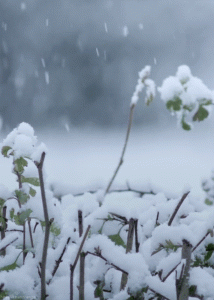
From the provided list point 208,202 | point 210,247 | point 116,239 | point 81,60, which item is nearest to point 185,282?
point 210,247

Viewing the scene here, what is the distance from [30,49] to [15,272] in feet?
102

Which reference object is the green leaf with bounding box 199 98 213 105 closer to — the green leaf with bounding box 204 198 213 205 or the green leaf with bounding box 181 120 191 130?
the green leaf with bounding box 181 120 191 130

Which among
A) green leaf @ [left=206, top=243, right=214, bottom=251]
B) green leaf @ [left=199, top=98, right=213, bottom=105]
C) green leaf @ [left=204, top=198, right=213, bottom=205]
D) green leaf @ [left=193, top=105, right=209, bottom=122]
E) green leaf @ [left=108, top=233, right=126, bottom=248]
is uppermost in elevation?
green leaf @ [left=204, top=198, right=213, bottom=205]

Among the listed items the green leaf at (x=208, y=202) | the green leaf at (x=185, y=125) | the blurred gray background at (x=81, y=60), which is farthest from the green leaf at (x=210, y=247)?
the blurred gray background at (x=81, y=60)

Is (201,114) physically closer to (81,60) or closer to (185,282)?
(185,282)

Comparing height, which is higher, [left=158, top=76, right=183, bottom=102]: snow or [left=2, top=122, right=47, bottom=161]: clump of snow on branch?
[left=158, top=76, right=183, bottom=102]: snow

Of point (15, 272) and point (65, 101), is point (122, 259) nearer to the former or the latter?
point (15, 272)

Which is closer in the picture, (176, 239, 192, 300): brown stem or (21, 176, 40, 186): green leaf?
(176, 239, 192, 300): brown stem

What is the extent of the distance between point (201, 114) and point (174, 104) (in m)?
0.09

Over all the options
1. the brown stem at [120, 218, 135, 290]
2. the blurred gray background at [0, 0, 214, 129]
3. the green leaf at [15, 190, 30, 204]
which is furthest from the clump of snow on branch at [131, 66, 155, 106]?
the blurred gray background at [0, 0, 214, 129]

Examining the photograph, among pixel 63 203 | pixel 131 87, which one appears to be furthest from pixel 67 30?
pixel 63 203

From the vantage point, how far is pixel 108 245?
3.35 feet

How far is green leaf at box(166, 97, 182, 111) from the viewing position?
42.3 inches

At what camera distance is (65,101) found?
28016mm
